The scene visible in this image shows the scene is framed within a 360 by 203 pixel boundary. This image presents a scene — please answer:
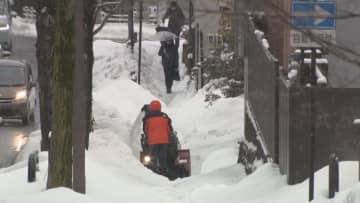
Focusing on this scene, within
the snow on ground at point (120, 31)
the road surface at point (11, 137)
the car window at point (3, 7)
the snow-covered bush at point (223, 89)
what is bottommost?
the road surface at point (11, 137)

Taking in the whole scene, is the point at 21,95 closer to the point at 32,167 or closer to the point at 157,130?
the point at 157,130

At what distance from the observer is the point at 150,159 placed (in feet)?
51.6

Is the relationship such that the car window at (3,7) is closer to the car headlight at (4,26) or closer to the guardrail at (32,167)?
the car headlight at (4,26)

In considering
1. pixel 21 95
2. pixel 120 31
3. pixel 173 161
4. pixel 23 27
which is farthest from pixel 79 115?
pixel 23 27

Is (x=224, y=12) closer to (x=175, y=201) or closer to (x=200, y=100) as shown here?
(x=175, y=201)

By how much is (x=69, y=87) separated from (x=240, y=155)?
5867 mm

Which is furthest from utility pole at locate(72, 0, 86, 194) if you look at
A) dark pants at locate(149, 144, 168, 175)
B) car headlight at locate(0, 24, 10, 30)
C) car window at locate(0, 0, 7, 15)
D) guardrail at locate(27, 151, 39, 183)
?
car window at locate(0, 0, 7, 15)

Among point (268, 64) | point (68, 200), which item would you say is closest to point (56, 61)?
point (68, 200)

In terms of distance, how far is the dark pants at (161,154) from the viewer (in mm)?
15469

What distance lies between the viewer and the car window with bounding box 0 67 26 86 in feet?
82.1

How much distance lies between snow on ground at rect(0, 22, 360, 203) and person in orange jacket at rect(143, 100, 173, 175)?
0.43m

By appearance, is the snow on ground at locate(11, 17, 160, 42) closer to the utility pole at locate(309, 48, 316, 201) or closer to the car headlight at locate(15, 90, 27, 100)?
the car headlight at locate(15, 90, 27, 100)

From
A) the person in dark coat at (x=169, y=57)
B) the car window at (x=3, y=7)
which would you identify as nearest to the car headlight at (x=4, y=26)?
the car window at (x=3, y=7)

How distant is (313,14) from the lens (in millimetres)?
5234
